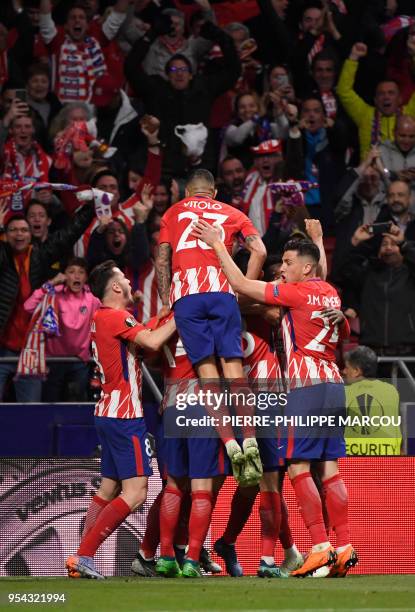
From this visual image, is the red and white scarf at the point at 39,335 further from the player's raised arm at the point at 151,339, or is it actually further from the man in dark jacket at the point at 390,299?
the player's raised arm at the point at 151,339

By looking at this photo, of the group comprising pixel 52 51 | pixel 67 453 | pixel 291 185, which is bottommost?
pixel 67 453

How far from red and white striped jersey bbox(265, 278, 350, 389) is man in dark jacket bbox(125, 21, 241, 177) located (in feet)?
20.5

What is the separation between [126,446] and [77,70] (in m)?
7.53

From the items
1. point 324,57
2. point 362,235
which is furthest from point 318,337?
point 324,57

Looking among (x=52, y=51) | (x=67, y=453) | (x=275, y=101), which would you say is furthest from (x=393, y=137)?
(x=67, y=453)

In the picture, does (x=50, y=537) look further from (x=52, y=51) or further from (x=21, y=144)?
(x=52, y=51)

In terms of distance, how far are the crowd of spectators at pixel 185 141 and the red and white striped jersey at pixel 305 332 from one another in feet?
13.2

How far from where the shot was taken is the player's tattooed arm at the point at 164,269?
995 centimetres

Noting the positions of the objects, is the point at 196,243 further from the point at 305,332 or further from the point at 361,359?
the point at 361,359

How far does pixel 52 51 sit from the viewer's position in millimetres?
16078

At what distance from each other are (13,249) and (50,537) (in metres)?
3.87

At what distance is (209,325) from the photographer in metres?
9.45

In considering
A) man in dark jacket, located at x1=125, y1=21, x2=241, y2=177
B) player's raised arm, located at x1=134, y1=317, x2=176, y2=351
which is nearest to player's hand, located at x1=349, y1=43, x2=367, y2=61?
man in dark jacket, located at x1=125, y1=21, x2=241, y2=177

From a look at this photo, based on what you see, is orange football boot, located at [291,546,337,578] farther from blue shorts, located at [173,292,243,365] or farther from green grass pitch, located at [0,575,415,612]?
blue shorts, located at [173,292,243,365]
